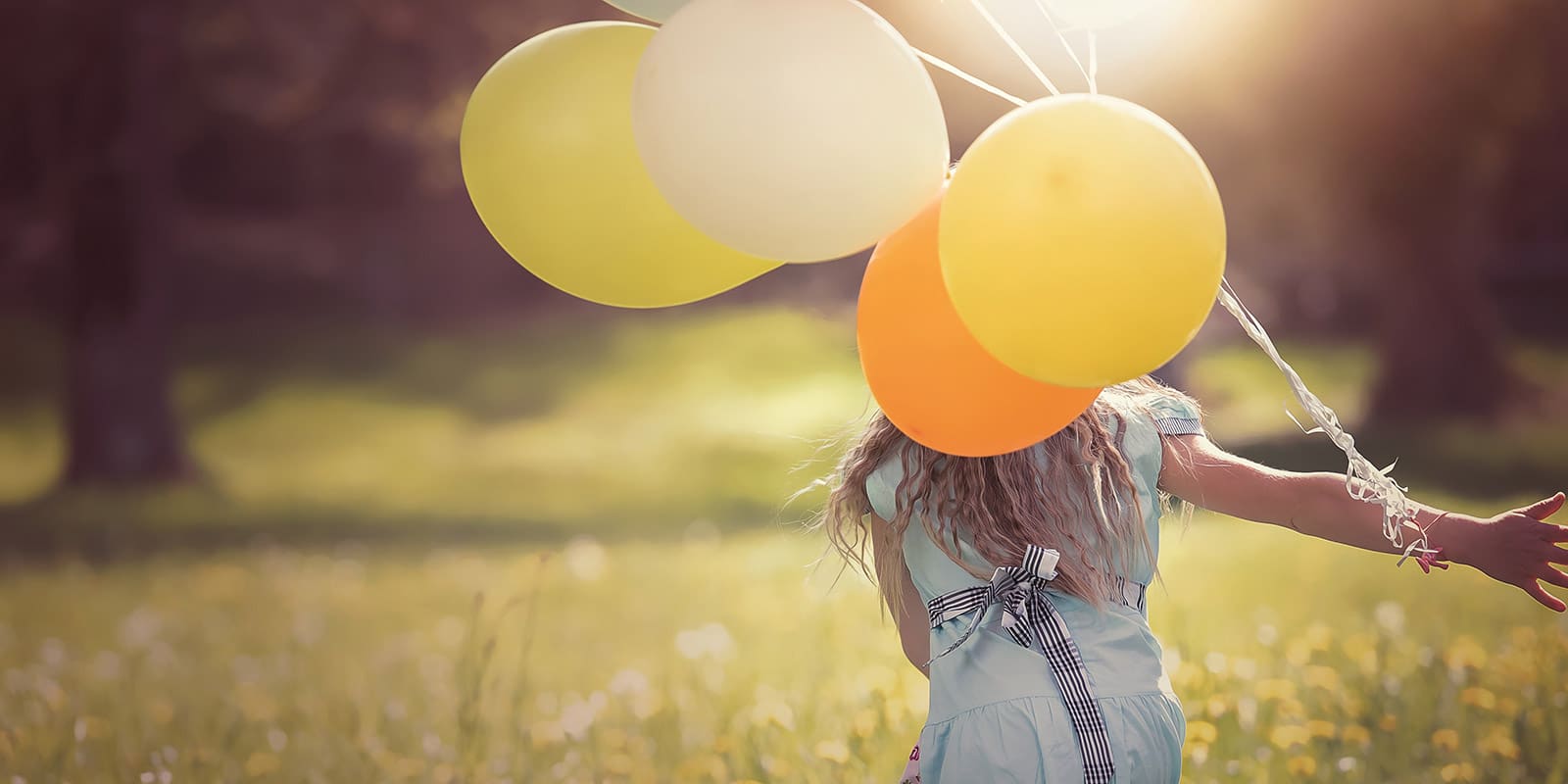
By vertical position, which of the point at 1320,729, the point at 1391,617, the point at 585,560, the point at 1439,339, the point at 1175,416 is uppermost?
the point at 1175,416

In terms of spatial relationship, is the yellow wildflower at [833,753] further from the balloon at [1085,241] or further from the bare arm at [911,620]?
the balloon at [1085,241]

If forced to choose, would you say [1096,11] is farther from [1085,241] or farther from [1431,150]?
[1431,150]

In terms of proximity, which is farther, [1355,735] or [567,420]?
[567,420]

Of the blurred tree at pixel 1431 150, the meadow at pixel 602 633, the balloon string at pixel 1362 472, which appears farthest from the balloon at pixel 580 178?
the blurred tree at pixel 1431 150

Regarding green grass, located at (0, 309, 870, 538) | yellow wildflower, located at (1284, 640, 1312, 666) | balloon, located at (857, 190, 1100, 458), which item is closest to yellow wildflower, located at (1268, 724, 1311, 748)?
yellow wildflower, located at (1284, 640, 1312, 666)

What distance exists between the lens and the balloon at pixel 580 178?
2.12m

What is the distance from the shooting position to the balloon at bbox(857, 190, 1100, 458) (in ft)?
6.08

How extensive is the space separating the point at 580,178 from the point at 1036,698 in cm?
109

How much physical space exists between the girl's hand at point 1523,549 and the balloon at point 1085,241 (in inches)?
26.7

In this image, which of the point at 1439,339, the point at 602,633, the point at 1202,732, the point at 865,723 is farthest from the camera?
the point at 1439,339

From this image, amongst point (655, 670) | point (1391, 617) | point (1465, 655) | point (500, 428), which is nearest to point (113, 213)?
point (500, 428)

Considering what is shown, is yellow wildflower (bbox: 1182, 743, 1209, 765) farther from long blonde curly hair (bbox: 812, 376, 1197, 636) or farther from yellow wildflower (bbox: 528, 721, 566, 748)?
yellow wildflower (bbox: 528, 721, 566, 748)

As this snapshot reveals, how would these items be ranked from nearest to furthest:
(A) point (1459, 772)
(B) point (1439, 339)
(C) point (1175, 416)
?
(C) point (1175, 416), (A) point (1459, 772), (B) point (1439, 339)

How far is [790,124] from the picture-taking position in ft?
5.89
